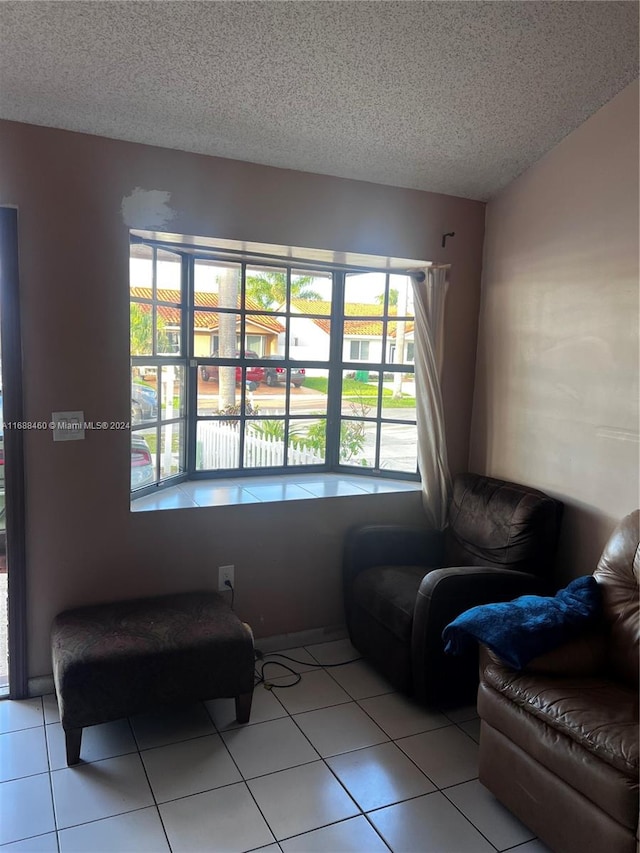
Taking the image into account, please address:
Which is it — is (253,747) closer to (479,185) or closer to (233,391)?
(233,391)

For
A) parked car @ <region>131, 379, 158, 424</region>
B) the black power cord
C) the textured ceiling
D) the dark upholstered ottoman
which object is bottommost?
the black power cord

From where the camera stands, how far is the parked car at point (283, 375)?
335 cm

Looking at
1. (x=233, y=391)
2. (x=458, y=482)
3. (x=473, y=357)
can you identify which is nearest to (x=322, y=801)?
(x=458, y=482)

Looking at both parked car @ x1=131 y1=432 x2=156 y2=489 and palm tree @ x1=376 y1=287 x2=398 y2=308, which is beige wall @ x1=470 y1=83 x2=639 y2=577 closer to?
palm tree @ x1=376 y1=287 x2=398 y2=308

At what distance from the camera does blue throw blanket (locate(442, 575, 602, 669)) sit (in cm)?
195

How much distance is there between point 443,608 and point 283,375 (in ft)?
5.17

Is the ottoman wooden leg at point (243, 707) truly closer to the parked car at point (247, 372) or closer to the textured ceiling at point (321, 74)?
the parked car at point (247, 372)

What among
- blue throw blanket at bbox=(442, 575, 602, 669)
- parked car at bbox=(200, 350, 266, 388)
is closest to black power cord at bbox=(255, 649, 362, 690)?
blue throw blanket at bbox=(442, 575, 602, 669)

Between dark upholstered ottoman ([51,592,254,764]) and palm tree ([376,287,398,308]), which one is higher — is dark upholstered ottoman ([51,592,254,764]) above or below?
below

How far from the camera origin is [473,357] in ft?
11.0

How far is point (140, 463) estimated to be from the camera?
2.93 m

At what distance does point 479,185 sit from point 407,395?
46.6 inches

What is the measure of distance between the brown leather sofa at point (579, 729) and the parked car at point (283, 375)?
1.84 meters

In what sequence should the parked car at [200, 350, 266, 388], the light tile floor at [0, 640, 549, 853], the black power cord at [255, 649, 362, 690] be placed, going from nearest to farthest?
the light tile floor at [0, 640, 549, 853]
the black power cord at [255, 649, 362, 690]
the parked car at [200, 350, 266, 388]
